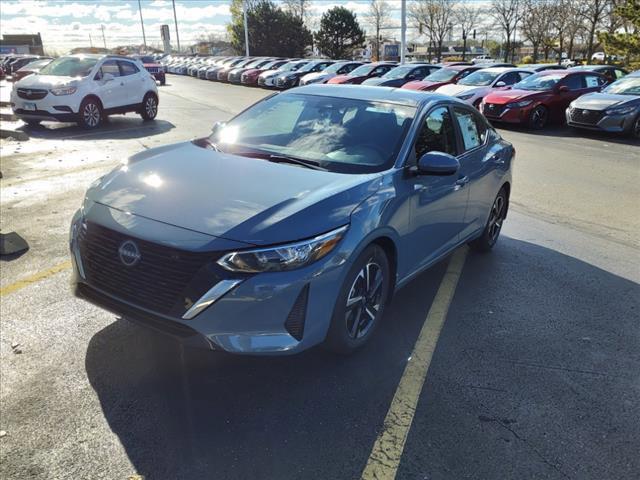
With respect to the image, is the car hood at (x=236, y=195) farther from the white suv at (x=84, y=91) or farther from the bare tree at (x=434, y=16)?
the bare tree at (x=434, y=16)

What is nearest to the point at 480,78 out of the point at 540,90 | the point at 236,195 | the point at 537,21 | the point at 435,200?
the point at 540,90

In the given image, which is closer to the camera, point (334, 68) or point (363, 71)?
point (363, 71)

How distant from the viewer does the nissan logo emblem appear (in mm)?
2912

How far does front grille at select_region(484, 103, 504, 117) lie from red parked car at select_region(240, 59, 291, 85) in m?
18.5

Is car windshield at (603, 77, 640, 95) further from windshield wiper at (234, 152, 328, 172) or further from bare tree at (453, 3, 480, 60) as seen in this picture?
bare tree at (453, 3, 480, 60)

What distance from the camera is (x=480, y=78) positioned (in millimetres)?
17578

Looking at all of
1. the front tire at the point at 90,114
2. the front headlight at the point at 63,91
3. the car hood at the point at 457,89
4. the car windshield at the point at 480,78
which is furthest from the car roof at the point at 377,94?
the car windshield at the point at 480,78

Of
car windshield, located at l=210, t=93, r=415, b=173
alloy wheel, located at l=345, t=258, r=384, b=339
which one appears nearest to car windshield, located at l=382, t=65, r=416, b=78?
car windshield, located at l=210, t=93, r=415, b=173

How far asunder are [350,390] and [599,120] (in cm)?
1299

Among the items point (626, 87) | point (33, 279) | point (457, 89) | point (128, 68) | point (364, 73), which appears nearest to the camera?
point (33, 279)

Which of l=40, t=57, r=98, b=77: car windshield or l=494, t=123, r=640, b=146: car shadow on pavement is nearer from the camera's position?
l=40, t=57, r=98, b=77: car windshield

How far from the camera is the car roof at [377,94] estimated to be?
435 cm

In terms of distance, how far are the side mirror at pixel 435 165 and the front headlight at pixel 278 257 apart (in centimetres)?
111

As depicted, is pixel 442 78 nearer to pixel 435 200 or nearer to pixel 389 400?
pixel 435 200
